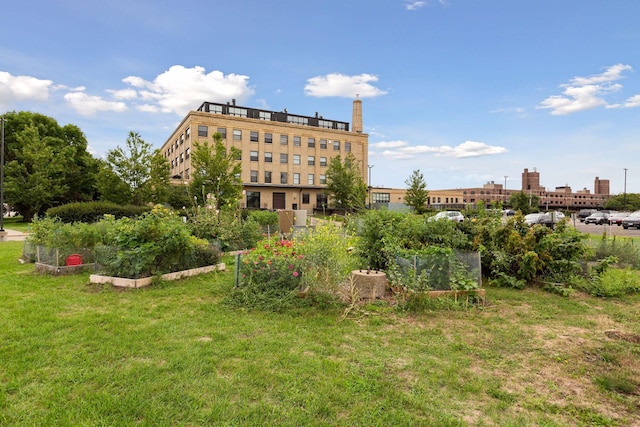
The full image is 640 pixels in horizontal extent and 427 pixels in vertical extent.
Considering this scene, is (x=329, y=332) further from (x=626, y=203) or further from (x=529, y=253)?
(x=626, y=203)

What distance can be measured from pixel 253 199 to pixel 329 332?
44.2m

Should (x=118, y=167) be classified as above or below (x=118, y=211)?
above

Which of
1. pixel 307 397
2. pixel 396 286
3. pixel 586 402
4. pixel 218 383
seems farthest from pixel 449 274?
pixel 218 383

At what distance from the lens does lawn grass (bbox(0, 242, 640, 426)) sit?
3129 mm

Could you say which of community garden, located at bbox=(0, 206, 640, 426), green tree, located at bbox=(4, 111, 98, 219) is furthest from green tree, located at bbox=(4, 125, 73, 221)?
community garden, located at bbox=(0, 206, 640, 426)

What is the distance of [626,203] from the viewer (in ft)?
284

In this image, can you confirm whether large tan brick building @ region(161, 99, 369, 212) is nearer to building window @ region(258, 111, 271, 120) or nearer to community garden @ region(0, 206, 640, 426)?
building window @ region(258, 111, 271, 120)

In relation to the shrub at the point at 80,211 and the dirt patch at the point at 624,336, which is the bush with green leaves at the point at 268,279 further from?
the shrub at the point at 80,211

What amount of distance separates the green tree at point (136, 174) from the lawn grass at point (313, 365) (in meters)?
25.2

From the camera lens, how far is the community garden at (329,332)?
3.24m

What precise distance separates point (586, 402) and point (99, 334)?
584 centimetres

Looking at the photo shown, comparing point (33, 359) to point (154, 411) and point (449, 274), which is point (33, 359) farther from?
point (449, 274)

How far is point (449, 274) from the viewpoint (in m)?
6.89

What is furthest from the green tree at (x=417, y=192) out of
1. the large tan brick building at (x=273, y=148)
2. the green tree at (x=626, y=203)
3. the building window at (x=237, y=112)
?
the green tree at (x=626, y=203)
